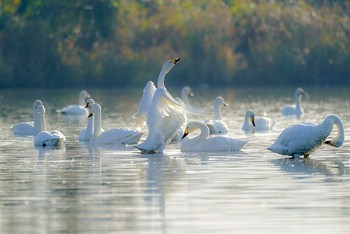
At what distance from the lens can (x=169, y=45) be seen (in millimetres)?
49062

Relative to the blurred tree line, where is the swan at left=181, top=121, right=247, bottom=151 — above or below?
below

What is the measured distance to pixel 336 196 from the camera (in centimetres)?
1356

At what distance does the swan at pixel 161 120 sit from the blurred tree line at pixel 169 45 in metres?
28.4

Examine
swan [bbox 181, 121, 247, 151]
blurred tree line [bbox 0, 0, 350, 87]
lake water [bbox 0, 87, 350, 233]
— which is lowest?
lake water [bbox 0, 87, 350, 233]

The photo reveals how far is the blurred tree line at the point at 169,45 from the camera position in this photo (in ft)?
160

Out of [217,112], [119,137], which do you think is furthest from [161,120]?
[217,112]

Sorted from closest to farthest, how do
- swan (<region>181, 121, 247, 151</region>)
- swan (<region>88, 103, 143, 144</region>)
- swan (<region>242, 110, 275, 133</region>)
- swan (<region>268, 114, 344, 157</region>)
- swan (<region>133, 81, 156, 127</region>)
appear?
1. swan (<region>268, 114, 344, 157</region>)
2. swan (<region>181, 121, 247, 151</region>)
3. swan (<region>133, 81, 156, 127</region>)
4. swan (<region>88, 103, 143, 144</region>)
5. swan (<region>242, 110, 275, 133</region>)

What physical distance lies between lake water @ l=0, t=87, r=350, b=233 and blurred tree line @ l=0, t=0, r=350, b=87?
83.0 ft

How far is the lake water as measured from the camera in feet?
38.7

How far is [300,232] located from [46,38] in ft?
127

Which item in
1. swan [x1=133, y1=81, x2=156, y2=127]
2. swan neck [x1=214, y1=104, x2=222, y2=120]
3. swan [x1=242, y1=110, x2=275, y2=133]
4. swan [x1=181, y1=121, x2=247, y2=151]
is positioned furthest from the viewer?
swan neck [x1=214, y1=104, x2=222, y2=120]

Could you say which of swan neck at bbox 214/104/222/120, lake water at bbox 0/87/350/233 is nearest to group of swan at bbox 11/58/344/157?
lake water at bbox 0/87/350/233

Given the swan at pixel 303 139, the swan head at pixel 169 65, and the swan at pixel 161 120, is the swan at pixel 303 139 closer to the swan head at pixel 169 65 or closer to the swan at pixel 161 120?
the swan at pixel 161 120

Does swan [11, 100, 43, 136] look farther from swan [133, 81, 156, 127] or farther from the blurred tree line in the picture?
the blurred tree line
